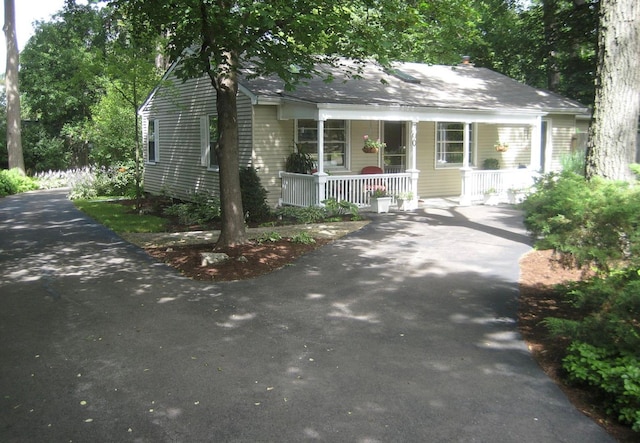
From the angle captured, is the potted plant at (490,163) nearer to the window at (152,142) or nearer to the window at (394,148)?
the window at (394,148)

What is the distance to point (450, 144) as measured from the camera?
783 inches

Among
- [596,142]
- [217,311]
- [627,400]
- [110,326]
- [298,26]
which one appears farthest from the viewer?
[298,26]

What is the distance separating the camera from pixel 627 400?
4531 millimetres

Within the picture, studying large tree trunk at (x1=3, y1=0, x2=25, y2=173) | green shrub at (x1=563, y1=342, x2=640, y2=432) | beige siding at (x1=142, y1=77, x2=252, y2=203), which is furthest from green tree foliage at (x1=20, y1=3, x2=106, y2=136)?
green shrub at (x1=563, y1=342, x2=640, y2=432)

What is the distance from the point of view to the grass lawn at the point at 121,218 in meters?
14.4

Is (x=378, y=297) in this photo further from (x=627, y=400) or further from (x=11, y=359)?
(x=11, y=359)

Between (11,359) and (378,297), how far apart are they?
172 inches

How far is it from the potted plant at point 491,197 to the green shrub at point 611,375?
12564 mm

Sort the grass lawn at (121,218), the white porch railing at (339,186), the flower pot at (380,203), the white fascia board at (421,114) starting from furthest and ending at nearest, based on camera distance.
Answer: the flower pot at (380,203), the white porch railing at (339,186), the white fascia board at (421,114), the grass lawn at (121,218)

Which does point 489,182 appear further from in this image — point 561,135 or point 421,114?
point 561,135

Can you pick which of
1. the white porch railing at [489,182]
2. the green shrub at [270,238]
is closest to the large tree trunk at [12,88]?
the green shrub at [270,238]

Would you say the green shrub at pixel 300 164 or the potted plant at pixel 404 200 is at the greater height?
the green shrub at pixel 300 164

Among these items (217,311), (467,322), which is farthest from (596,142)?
(217,311)

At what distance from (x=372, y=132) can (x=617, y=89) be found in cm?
1065
